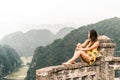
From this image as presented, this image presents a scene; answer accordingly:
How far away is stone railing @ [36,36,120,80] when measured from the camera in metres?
8.09

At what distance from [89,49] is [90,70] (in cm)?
58

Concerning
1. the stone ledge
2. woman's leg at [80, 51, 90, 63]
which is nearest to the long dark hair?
woman's leg at [80, 51, 90, 63]

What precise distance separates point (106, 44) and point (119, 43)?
109 m

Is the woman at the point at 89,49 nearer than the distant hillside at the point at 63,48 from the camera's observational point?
Yes

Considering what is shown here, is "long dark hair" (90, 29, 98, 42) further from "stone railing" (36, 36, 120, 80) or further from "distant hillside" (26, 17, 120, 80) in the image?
"distant hillside" (26, 17, 120, 80)

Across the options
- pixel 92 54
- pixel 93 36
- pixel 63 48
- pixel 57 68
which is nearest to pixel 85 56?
pixel 92 54

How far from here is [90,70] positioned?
31.6ft

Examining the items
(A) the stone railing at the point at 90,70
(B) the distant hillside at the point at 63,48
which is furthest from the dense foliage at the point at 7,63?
(A) the stone railing at the point at 90,70

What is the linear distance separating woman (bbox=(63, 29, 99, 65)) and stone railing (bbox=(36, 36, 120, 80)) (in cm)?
17

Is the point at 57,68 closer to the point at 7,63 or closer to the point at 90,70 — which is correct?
the point at 90,70

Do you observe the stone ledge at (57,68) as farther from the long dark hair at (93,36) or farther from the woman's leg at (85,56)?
the long dark hair at (93,36)

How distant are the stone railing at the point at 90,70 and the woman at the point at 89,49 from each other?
0.57 ft

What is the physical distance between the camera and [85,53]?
31.3 feet

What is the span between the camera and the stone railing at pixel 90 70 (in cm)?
809
